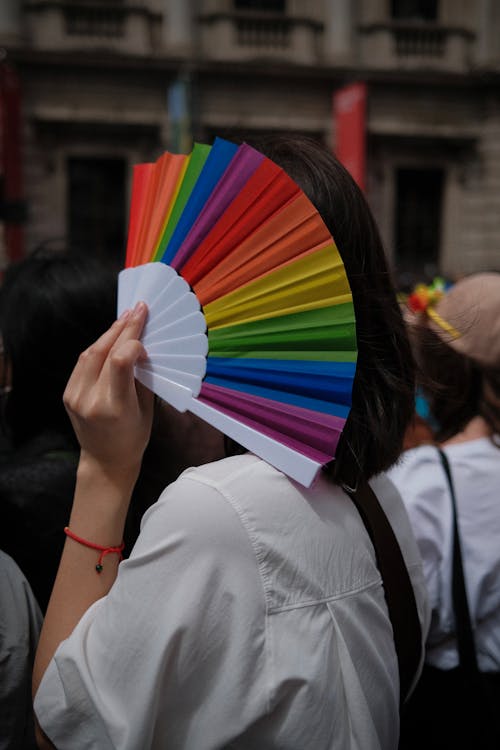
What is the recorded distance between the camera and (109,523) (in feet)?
2.64

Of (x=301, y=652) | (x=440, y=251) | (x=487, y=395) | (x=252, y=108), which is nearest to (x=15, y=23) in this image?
(x=252, y=108)

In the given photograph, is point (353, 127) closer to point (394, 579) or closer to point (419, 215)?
point (419, 215)

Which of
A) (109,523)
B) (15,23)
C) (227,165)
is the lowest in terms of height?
(109,523)

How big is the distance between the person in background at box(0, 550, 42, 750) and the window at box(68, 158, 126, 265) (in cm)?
1047

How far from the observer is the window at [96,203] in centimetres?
1106

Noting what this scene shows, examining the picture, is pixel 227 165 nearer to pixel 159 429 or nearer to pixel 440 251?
pixel 159 429

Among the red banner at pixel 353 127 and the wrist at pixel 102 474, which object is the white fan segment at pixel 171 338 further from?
the red banner at pixel 353 127

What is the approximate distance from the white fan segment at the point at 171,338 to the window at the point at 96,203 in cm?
1052

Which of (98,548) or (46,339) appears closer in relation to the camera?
(98,548)

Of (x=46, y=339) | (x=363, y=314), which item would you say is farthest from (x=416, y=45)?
(x=363, y=314)

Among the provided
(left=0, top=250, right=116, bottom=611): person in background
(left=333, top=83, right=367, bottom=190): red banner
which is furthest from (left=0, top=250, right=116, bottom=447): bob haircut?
(left=333, top=83, right=367, bottom=190): red banner

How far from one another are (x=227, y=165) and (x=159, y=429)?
495 mm

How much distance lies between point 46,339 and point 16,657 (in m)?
0.59

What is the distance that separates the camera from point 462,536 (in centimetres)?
142
